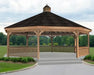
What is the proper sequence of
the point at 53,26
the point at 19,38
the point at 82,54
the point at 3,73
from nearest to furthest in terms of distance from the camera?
the point at 3,73 → the point at 53,26 → the point at 82,54 → the point at 19,38

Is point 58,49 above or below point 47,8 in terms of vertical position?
below

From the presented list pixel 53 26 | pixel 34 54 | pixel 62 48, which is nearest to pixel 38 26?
pixel 53 26

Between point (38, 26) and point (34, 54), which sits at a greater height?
point (38, 26)

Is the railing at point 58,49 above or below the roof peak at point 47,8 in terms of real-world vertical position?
below

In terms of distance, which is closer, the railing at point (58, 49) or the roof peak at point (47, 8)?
the roof peak at point (47, 8)

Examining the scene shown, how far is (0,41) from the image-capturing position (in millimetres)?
103500

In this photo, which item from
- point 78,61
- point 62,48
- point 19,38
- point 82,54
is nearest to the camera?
point 78,61

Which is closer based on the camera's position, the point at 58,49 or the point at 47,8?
the point at 47,8

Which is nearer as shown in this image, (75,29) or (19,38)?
(75,29)

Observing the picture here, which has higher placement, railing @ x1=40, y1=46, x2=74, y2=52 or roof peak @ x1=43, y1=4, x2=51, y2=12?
roof peak @ x1=43, y1=4, x2=51, y2=12

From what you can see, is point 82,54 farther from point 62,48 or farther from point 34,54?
point 62,48

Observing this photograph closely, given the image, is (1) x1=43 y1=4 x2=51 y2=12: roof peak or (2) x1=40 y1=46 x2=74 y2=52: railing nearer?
(1) x1=43 y1=4 x2=51 y2=12: roof peak

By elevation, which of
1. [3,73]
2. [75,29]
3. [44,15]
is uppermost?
[44,15]

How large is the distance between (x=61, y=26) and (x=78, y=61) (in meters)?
4.23
